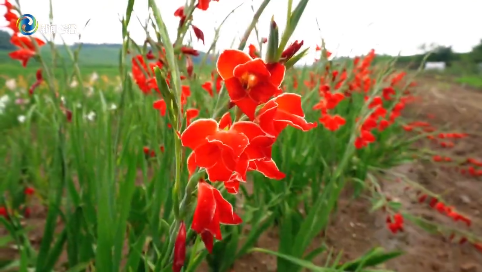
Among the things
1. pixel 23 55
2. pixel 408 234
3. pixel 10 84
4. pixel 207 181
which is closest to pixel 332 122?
pixel 408 234

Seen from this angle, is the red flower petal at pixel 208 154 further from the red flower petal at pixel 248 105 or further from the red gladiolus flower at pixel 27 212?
the red gladiolus flower at pixel 27 212

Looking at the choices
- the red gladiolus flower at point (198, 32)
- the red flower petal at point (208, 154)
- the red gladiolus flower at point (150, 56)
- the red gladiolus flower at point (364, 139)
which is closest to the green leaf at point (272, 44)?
the red flower petal at point (208, 154)

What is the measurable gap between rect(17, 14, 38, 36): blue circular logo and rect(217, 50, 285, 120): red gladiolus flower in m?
1.00

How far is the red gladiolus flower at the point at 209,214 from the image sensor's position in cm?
50

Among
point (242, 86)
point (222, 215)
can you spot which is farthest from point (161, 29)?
point (222, 215)

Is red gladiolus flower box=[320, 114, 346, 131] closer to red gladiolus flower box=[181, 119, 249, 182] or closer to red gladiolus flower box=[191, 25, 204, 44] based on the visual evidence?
red gladiolus flower box=[191, 25, 204, 44]

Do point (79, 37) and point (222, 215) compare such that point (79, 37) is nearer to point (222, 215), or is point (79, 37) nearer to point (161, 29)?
point (161, 29)

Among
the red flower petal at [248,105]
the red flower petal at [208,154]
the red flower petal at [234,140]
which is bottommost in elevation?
the red flower petal at [208,154]

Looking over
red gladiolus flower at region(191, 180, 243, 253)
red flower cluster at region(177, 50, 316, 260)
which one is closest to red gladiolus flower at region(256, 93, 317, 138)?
red flower cluster at region(177, 50, 316, 260)

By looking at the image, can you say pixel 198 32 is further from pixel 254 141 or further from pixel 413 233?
pixel 413 233

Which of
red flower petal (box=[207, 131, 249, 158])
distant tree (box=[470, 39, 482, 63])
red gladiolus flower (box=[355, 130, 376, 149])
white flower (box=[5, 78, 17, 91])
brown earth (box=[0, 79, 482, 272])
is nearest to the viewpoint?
red flower petal (box=[207, 131, 249, 158])

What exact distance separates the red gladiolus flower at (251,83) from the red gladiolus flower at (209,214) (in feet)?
0.39

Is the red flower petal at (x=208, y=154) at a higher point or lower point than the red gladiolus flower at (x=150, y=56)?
lower

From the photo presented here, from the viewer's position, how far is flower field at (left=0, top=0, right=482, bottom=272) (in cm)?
48
